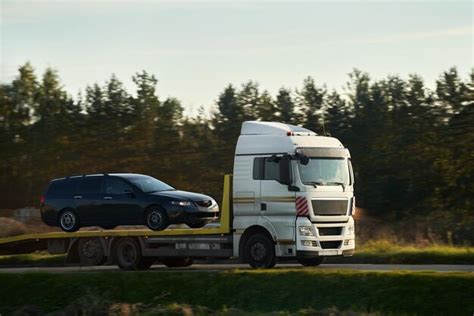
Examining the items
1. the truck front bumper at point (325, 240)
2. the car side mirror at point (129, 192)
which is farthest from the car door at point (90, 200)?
the truck front bumper at point (325, 240)

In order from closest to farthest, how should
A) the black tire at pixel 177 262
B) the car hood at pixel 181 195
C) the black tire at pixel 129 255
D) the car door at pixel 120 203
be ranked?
the car hood at pixel 181 195, the car door at pixel 120 203, the black tire at pixel 129 255, the black tire at pixel 177 262

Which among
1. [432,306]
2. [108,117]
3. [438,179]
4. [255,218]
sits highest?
[108,117]

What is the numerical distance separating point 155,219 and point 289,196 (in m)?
3.45

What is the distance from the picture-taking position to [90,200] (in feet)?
74.5

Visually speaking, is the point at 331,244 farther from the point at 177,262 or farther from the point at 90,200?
the point at 90,200

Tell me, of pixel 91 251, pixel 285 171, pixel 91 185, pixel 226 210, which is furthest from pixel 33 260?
pixel 285 171

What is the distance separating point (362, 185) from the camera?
186 ft

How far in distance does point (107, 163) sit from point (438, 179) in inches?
744

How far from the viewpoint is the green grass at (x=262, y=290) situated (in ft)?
57.8

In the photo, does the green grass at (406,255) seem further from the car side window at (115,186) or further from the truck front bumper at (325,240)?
the car side window at (115,186)

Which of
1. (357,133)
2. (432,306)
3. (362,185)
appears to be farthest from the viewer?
(357,133)

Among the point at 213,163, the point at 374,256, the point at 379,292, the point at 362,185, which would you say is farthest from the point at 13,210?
the point at 379,292

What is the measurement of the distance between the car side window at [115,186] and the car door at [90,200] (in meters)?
0.18

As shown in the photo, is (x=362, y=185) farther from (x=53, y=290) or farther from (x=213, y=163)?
(x=53, y=290)
